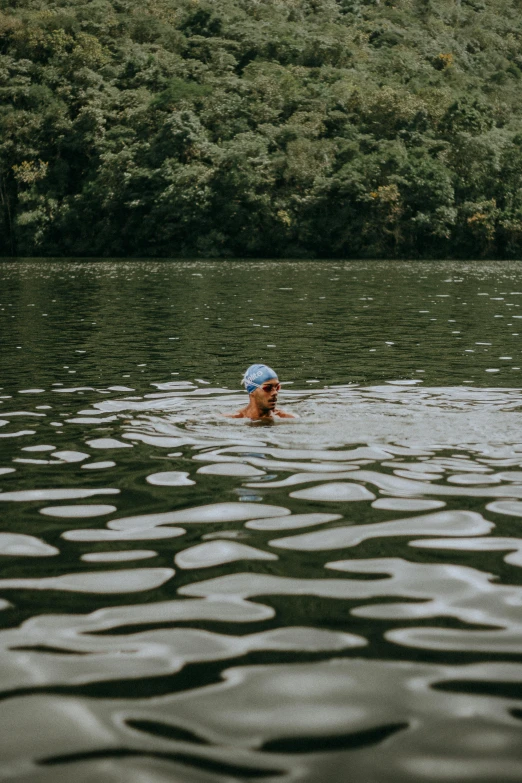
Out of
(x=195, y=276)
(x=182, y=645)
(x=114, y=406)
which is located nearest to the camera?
(x=182, y=645)

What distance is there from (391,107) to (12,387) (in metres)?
74.2

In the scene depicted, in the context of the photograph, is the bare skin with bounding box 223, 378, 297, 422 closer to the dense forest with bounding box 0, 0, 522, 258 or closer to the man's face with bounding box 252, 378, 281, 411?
the man's face with bounding box 252, 378, 281, 411

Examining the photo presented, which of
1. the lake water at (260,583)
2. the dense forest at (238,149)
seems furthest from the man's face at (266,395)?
the dense forest at (238,149)

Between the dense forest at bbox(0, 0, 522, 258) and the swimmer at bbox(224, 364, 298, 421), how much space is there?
209 ft

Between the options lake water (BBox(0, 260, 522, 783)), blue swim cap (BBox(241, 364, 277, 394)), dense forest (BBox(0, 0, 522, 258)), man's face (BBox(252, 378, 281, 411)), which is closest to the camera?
lake water (BBox(0, 260, 522, 783))

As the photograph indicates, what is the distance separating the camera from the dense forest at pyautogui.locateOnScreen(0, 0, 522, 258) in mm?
73812

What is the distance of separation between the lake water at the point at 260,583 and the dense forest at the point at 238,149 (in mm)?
61760

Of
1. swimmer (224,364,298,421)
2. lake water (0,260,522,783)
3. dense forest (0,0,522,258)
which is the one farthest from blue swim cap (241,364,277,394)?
dense forest (0,0,522,258)

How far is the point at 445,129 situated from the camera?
83062 millimetres

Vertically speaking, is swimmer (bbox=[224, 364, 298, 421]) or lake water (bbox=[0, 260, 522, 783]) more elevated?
swimmer (bbox=[224, 364, 298, 421])

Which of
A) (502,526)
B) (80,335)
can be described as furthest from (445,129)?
(502,526)

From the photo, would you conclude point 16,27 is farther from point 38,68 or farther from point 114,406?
point 114,406

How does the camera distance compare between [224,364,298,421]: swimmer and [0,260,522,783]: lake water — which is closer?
[0,260,522,783]: lake water

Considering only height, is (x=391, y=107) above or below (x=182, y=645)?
above
